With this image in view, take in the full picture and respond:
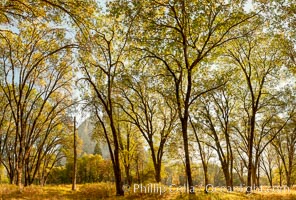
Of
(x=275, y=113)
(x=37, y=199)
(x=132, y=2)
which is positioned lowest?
(x=37, y=199)

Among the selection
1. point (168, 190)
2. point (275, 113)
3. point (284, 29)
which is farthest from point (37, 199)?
point (275, 113)

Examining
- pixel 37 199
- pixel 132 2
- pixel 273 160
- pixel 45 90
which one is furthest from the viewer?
pixel 273 160

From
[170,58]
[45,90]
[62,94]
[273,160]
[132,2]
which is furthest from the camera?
[273,160]

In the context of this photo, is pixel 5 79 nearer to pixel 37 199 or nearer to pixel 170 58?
pixel 37 199

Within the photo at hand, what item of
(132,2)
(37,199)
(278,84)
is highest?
(132,2)

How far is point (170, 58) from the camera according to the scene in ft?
71.6

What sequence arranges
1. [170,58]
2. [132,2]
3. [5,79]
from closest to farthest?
[132,2] < [170,58] < [5,79]

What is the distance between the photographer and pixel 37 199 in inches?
→ 710

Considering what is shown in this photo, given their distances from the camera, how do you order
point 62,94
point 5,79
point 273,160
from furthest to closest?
point 273,160, point 62,94, point 5,79

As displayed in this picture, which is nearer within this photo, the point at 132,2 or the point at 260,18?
the point at 132,2

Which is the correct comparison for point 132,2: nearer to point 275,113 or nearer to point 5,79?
point 5,79

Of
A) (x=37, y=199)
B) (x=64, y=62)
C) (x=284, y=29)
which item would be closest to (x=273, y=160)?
(x=284, y=29)

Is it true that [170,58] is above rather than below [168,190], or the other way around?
above

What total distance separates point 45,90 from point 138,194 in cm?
1786
